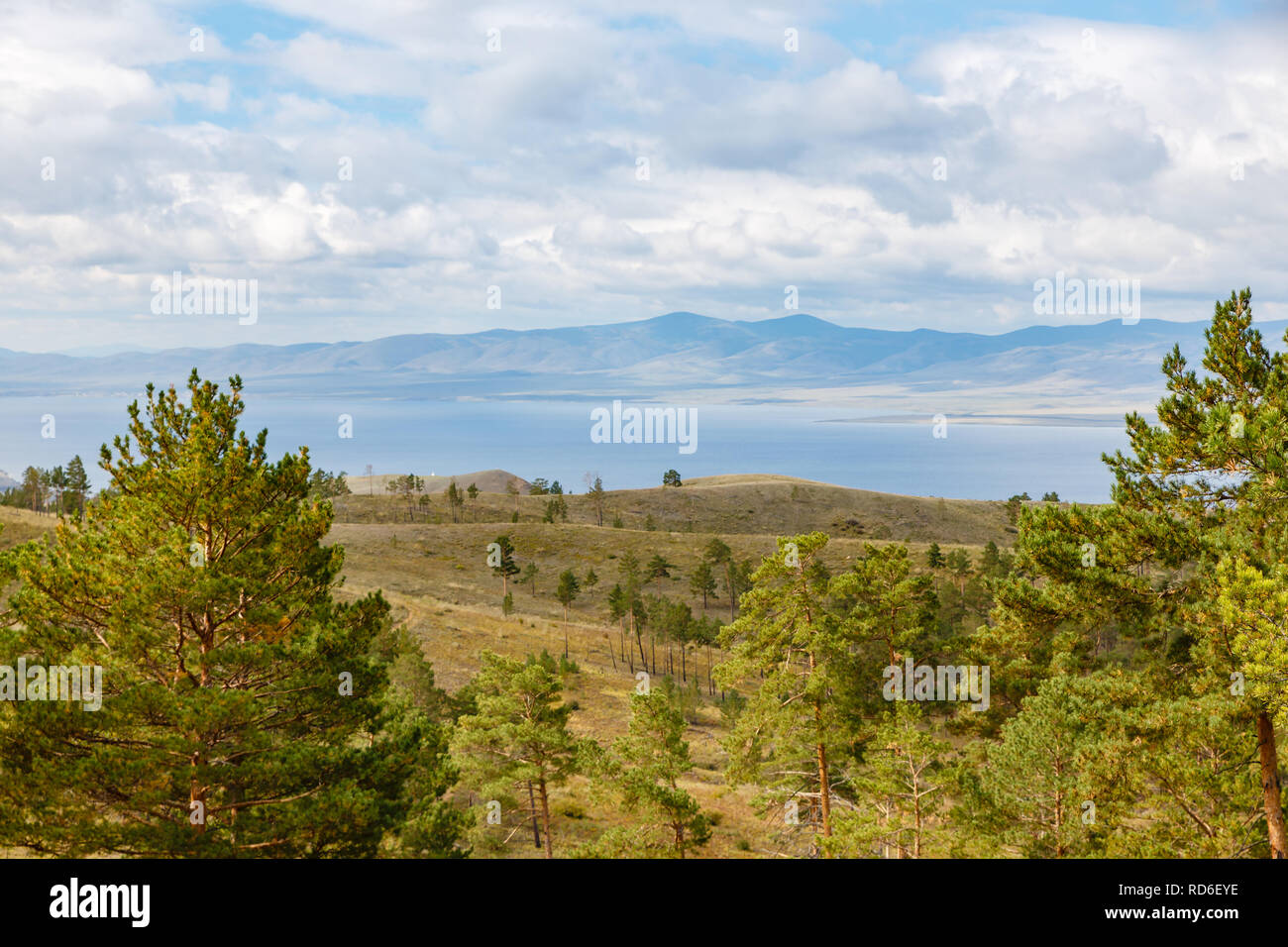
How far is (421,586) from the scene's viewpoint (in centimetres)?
9944

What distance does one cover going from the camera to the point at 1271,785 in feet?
47.3

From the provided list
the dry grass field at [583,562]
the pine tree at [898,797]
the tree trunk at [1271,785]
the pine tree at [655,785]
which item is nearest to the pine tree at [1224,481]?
the tree trunk at [1271,785]

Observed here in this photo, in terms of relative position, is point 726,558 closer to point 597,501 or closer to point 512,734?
point 597,501

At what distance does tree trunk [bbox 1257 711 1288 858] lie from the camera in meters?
14.0

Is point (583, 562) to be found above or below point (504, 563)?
below

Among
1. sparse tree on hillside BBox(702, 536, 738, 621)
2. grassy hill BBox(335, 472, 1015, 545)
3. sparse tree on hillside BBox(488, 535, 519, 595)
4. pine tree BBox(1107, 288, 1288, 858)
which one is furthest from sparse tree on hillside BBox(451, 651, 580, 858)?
grassy hill BBox(335, 472, 1015, 545)

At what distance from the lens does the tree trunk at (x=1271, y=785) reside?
14.0 meters

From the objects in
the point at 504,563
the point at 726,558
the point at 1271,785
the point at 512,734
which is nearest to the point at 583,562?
the point at 504,563

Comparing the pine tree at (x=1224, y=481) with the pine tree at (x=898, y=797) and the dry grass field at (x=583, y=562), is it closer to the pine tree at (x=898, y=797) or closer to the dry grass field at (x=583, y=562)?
the pine tree at (x=898, y=797)

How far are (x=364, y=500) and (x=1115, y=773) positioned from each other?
16700 cm

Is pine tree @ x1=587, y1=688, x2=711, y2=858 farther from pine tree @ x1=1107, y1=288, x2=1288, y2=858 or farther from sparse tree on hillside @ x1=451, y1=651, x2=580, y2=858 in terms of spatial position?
pine tree @ x1=1107, y1=288, x2=1288, y2=858

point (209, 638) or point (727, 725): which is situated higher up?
point (209, 638)
